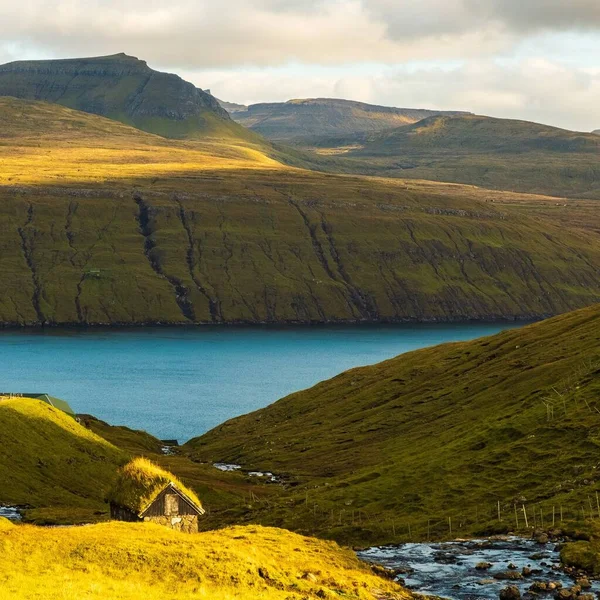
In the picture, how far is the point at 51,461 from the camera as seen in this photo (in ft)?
381

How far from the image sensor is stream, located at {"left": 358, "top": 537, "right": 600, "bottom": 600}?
56.2 meters

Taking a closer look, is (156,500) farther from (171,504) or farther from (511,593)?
(511,593)

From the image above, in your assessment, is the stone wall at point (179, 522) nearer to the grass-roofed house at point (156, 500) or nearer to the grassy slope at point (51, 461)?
the grass-roofed house at point (156, 500)

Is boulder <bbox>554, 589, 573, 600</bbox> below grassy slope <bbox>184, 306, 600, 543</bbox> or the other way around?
below

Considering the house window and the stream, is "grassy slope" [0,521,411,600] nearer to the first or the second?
the stream

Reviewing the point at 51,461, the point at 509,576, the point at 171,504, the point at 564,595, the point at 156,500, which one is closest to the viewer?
the point at 564,595

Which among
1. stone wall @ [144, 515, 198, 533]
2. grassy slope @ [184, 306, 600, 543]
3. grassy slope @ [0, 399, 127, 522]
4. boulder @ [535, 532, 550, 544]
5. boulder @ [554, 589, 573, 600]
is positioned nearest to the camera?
boulder @ [554, 589, 573, 600]

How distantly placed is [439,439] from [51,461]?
42.3 m

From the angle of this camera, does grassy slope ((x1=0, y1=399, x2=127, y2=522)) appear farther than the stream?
Yes

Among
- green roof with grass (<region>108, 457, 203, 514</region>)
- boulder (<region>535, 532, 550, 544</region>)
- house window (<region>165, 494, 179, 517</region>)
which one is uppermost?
green roof with grass (<region>108, 457, 203, 514</region>)

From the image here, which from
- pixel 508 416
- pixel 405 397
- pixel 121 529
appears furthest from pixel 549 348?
pixel 121 529

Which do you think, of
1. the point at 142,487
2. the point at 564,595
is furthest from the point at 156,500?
the point at 564,595

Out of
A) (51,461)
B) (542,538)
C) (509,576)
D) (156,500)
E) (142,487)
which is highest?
(51,461)

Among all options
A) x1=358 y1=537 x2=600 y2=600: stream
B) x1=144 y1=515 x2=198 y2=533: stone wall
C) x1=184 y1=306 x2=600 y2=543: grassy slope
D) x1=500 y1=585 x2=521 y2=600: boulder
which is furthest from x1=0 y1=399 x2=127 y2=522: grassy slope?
x1=500 y1=585 x2=521 y2=600: boulder
